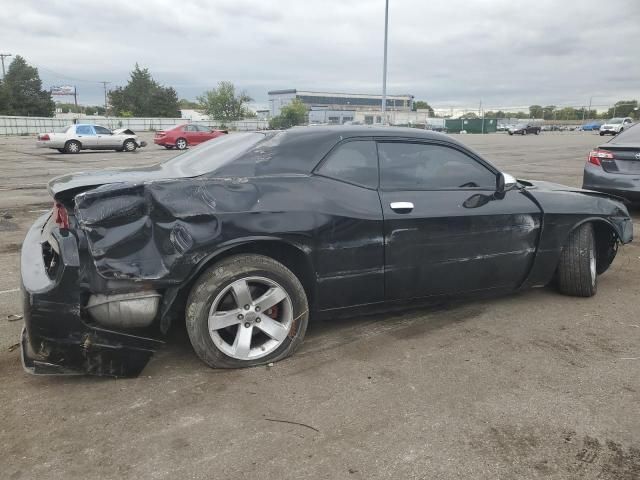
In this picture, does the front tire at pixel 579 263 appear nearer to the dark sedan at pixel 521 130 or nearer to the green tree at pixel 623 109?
the dark sedan at pixel 521 130

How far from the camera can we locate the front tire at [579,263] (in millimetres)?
4488

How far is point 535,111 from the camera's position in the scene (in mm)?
119125

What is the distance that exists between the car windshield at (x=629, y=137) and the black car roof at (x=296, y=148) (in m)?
5.54

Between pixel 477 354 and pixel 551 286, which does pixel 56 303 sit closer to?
pixel 477 354

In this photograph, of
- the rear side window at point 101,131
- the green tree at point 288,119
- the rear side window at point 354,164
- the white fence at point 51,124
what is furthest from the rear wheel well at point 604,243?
the white fence at point 51,124

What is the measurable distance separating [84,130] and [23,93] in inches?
2522

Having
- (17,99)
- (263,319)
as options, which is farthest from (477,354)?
(17,99)

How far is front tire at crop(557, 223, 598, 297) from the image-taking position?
449cm

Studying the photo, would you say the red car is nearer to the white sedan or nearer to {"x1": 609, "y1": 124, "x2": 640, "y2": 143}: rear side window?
the white sedan

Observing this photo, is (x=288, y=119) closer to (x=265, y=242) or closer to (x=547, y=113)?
(x=265, y=242)

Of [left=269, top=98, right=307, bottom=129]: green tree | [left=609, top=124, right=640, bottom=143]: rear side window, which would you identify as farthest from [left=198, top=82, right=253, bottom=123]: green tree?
[left=609, top=124, right=640, bottom=143]: rear side window

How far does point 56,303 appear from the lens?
293cm

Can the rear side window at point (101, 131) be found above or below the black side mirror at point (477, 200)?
above

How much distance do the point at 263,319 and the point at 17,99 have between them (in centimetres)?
8803
